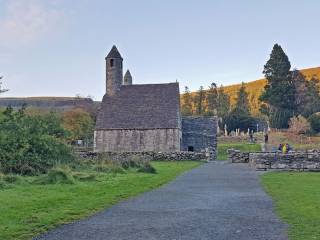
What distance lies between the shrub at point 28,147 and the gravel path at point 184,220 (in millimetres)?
8880

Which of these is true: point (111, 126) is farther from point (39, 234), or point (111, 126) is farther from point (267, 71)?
point (39, 234)

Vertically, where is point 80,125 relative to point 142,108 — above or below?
below

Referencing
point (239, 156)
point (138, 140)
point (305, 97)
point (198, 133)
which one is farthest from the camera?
point (305, 97)

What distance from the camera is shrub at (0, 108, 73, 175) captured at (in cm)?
2144

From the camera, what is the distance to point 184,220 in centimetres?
991

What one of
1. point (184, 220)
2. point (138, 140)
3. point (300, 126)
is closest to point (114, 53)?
point (138, 140)

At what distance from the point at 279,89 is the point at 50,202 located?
2885 inches

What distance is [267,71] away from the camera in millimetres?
83375

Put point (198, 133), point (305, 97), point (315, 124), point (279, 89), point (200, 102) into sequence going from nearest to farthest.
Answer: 1. point (198, 133)
2. point (315, 124)
3. point (279, 89)
4. point (305, 97)
5. point (200, 102)

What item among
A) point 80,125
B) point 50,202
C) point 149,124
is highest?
point 80,125

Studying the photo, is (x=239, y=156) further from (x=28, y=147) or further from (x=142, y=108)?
(x=28, y=147)

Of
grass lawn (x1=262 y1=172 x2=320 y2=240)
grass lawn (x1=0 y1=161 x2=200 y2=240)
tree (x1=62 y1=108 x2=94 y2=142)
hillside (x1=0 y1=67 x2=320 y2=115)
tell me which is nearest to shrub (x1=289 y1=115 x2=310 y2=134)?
tree (x1=62 y1=108 x2=94 y2=142)

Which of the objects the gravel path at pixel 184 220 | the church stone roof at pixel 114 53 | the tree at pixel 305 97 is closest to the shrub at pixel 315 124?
the tree at pixel 305 97

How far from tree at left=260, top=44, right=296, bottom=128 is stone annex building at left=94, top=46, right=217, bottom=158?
91.8ft
